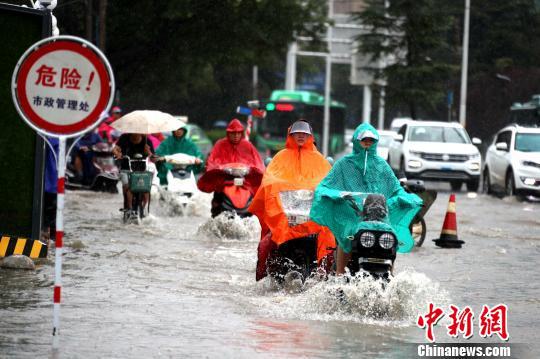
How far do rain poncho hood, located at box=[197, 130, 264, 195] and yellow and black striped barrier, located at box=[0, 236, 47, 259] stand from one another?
4590mm

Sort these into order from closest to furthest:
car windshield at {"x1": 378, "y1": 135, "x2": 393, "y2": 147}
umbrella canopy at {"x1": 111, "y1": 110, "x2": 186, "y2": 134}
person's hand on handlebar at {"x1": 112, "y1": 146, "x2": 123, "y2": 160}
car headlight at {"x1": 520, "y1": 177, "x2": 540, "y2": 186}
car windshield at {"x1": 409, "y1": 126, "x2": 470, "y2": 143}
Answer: umbrella canopy at {"x1": 111, "y1": 110, "x2": 186, "y2": 134}, person's hand on handlebar at {"x1": 112, "y1": 146, "x2": 123, "y2": 160}, car headlight at {"x1": 520, "y1": 177, "x2": 540, "y2": 186}, car windshield at {"x1": 409, "y1": 126, "x2": 470, "y2": 143}, car windshield at {"x1": 378, "y1": 135, "x2": 393, "y2": 147}

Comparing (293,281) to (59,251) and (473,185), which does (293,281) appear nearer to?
(59,251)

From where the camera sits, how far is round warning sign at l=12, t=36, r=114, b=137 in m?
9.20

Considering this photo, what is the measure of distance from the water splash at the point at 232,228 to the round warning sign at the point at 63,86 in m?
9.92

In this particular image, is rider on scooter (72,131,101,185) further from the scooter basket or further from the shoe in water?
the shoe in water

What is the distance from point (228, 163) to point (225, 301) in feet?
23.6

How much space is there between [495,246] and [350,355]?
10.1 m

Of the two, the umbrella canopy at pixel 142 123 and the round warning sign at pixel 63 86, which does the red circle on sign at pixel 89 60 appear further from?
the umbrella canopy at pixel 142 123

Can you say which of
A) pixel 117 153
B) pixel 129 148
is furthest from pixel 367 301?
pixel 129 148

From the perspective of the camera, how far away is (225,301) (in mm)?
12234

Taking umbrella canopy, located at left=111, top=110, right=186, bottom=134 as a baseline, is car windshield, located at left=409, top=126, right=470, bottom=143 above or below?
below

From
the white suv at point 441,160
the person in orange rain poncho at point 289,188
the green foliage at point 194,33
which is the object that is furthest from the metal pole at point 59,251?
the green foliage at point 194,33

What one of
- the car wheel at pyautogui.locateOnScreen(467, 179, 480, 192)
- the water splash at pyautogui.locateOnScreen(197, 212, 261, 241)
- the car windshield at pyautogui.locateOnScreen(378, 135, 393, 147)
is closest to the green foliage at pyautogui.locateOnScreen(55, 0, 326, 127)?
A: the car windshield at pyautogui.locateOnScreen(378, 135, 393, 147)

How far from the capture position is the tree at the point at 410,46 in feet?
173
